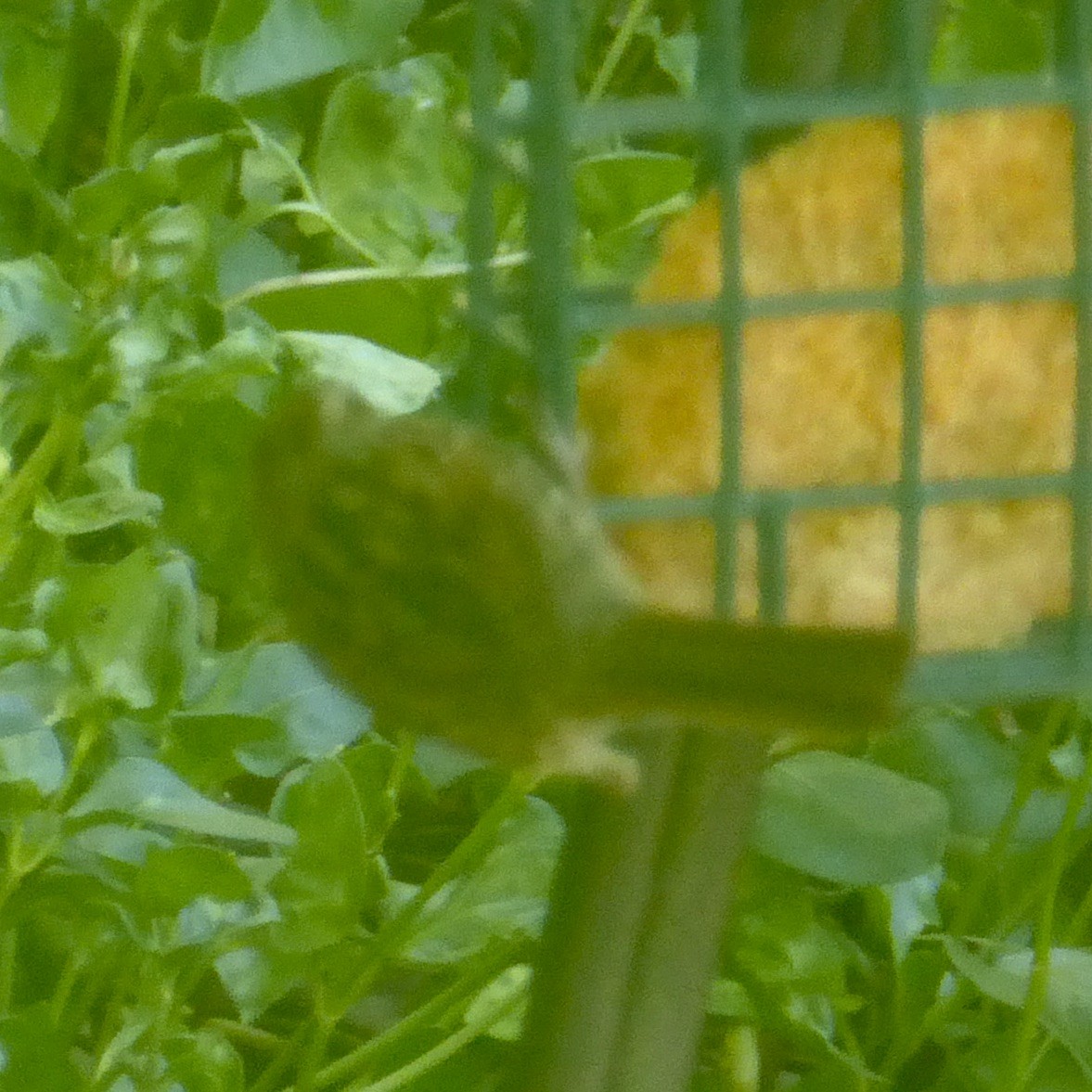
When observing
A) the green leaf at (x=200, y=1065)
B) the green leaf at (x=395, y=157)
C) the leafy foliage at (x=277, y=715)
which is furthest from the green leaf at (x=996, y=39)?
the green leaf at (x=200, y=1065)

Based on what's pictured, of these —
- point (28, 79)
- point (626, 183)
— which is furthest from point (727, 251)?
point (28, 79)

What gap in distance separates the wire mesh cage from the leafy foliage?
10 cm

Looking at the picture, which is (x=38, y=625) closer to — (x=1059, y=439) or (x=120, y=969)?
(x=120, y=969)

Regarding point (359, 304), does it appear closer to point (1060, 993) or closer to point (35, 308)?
point (35, 308)

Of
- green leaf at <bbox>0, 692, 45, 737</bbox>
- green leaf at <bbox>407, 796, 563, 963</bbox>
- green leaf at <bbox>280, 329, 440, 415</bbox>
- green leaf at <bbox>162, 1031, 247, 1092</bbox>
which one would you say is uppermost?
green leaf at <bbox>280, 329, 440, 415</bbox>

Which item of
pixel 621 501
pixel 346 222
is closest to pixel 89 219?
pixel 346 222

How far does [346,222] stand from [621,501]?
13.2 inches

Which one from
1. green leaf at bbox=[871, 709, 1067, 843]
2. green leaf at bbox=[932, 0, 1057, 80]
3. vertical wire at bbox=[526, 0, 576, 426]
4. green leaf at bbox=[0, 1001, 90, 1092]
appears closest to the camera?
vertical wire at bbox=[526, 0, 576, 426]

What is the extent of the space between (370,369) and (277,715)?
136mm

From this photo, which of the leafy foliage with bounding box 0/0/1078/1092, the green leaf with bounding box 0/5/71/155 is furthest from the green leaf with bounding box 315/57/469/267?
the green leaf with bounding box 0/5/71/155

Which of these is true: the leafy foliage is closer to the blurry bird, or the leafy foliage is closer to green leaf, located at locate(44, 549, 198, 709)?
green leaf, located at locate(44, 549, 198, 709)

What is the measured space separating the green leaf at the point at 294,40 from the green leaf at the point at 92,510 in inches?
6.5

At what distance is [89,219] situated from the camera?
0.60 m

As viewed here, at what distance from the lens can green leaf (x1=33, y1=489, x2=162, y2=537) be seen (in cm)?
58
